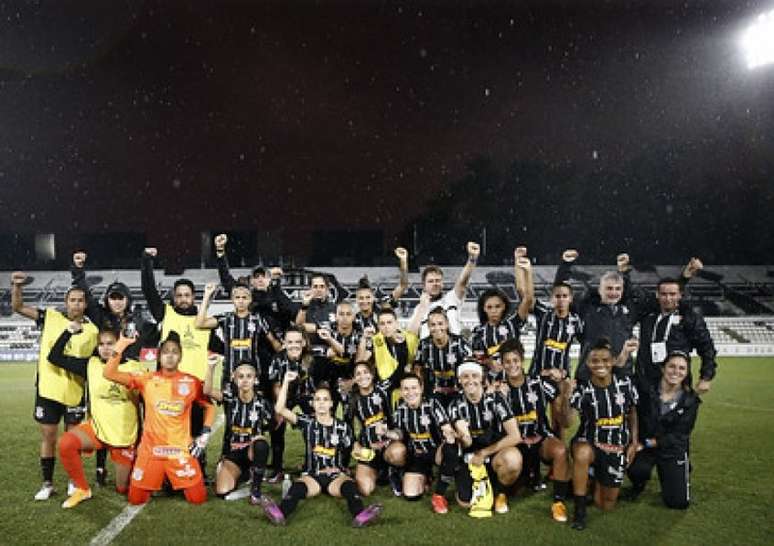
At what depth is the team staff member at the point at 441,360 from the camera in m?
5.36

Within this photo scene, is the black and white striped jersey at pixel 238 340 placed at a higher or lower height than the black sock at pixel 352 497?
higher

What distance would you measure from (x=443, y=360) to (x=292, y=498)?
171 centimetres

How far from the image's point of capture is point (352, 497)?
4438 millimetres

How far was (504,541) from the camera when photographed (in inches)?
157

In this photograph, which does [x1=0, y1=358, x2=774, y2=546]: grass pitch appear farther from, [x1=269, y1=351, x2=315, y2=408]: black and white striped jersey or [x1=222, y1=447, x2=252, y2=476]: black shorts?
[x1=269, y1=351, x2=315, y2=408]: black and white striped jersey

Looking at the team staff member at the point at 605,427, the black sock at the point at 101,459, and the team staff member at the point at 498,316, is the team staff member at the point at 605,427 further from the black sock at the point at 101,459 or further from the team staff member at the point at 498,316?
the black sock at the point at 101,459

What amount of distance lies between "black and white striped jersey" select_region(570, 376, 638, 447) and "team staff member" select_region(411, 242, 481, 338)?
1342 mm

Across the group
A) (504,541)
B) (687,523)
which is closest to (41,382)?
(504,541)

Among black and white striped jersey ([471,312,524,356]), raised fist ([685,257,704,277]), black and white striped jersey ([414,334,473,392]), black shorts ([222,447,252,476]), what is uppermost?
raised fist ([685,257,704,277])

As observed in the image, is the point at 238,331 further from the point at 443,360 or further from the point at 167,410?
the point at 443,360

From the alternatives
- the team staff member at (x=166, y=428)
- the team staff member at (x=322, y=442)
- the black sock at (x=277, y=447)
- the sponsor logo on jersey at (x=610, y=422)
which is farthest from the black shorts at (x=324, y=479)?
the sponsor logo on jersey at (x=610, y=422)

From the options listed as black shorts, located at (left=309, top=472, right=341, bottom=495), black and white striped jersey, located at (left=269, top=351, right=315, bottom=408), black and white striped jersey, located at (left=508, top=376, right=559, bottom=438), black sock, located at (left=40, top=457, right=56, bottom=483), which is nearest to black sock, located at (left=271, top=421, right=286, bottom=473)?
black and white striped jersey, located at (left=269, top=351, right=315, bottom=408)

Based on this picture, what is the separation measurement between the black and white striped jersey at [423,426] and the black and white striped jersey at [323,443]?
1.64ft

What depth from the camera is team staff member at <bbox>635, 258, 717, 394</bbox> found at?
→ 542 cm
